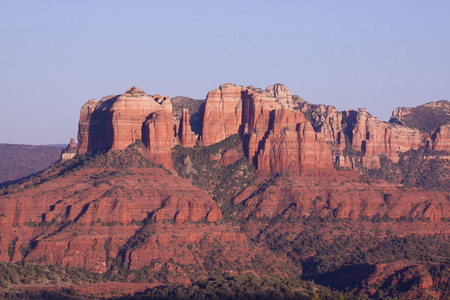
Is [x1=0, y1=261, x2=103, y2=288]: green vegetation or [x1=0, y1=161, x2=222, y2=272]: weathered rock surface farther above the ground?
[x1=0, y1=161, x2=222, y2=272]: weathered rock surface

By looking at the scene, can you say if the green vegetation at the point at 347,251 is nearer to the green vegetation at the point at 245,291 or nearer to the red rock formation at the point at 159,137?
the green vegetation at the point at 245,291

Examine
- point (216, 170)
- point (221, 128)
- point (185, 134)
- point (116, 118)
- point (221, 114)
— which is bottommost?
point (216, 170)

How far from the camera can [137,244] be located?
157m

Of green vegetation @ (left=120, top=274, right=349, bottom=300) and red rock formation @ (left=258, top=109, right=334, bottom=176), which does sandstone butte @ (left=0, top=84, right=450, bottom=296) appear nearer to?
red rock formation @ (left=258, top=109, right=334, bottom=176)

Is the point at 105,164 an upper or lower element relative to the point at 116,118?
lower

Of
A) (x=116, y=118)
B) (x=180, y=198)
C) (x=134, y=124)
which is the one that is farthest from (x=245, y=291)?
(x=134, y=124)

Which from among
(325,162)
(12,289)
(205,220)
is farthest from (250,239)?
(12,289)

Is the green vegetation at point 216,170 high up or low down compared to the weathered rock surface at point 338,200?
up

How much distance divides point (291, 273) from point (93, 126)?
42.0 m

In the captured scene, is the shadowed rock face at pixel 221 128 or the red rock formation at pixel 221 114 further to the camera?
the red rock formation at pixel 221 114

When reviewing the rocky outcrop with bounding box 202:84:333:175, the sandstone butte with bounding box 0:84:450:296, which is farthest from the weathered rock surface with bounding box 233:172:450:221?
the rocky outcrop with bounding box 202:84:333:175

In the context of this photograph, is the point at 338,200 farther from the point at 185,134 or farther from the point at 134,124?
the point at 134,124

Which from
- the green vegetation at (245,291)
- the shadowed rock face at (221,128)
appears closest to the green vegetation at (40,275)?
the green vegetation at (245,291)

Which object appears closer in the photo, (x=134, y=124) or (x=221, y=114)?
(x=134, y=124)
